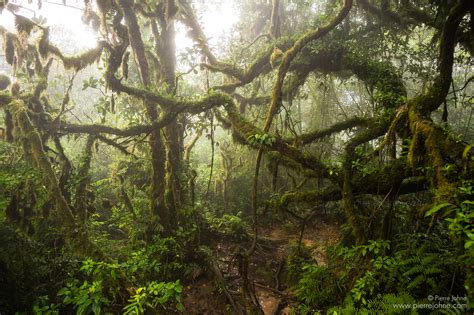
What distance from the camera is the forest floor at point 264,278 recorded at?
6.61 meters

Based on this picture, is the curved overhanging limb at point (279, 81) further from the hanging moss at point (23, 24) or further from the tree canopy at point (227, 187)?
the hanging moss at point (23, 24)

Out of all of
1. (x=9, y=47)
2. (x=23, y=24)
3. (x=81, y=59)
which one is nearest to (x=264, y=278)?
(x=81, y=59)

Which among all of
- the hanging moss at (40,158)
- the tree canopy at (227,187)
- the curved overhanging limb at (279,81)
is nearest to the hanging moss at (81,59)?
the tree canopy at (227,187)

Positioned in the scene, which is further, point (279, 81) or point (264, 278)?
point (264, 278)

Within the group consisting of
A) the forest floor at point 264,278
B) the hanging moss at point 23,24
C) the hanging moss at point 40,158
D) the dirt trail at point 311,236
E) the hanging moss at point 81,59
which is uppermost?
the hanging moss at point 23,24

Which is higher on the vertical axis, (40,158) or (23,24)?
(23,24)

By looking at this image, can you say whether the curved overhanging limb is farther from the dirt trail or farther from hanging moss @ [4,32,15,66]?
hanging moss @ [4,32,15,66]

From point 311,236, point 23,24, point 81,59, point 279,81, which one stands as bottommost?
point 311,236

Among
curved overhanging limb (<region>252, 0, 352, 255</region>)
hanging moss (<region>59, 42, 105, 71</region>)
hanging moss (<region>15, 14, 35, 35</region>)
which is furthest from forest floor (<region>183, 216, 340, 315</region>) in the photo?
hanging moss (<region>15, 14, 35, 35</region>)

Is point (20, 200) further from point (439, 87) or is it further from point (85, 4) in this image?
point (439, 87)

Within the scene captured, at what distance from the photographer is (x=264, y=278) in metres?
7.88

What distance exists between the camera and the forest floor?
661 centimetres

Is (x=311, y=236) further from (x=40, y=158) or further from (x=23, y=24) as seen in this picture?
(x=23, y=24)

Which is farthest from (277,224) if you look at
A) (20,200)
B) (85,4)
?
(85,4)
